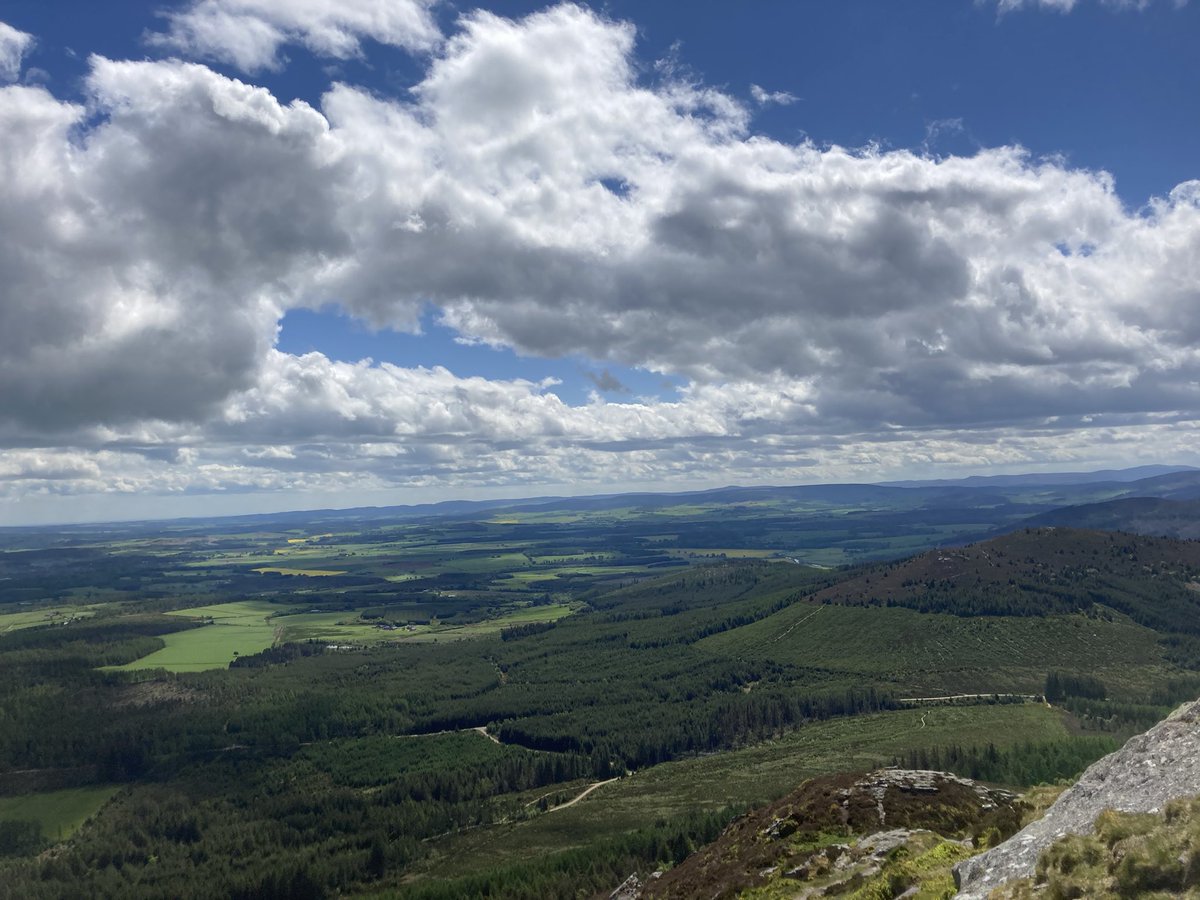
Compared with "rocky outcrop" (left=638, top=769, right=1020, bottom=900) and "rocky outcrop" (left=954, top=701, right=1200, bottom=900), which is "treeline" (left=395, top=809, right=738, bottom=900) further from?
"rocky outcrop" (left=954, top=701, right=1200, bottom=900)

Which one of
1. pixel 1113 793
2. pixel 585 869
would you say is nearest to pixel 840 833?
pixel 1113 793

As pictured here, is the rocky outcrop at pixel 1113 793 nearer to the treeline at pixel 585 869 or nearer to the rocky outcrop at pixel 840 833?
the rocky outcrop at pixel 840 833

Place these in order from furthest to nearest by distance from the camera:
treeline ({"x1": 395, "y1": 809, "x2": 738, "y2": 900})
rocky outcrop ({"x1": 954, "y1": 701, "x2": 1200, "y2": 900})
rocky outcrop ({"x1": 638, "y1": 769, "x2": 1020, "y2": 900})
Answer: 1. treeline ({"x1": 395, "y1": 809, "x2": 738, "y2": 900})
2. rocky outcrop ({"x1": 638, "y1": 769, "x2": 1020, "y2": 900})
3. rocky outcrop ({"x1": 954, "y1": 701, "x2": 1200, "y2": 900})

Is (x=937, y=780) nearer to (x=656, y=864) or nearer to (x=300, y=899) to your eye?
(x=656, y=864)

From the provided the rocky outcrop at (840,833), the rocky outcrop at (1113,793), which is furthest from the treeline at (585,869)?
the rocky outcrop at (1113,793)

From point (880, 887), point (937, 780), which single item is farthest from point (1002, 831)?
point (937, 780)

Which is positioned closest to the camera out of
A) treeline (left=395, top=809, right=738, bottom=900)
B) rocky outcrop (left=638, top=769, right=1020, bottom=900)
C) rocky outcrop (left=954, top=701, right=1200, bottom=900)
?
rocky outcrop (left=954, top=701, right=1200, bottom=900)

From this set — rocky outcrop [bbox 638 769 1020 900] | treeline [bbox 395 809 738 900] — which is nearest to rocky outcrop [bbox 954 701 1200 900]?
rocky outcrop [bbox 638 769 1020 900]

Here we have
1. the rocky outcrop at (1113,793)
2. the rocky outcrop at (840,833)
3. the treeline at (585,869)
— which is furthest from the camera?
the treeline at (585,869)

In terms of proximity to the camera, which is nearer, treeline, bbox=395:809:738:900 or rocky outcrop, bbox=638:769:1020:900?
rocky outcrop, bbox=638:769:1020:900
